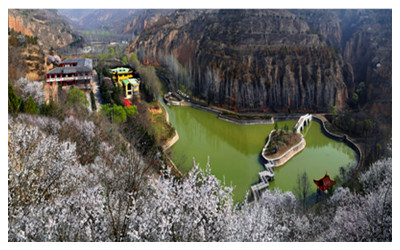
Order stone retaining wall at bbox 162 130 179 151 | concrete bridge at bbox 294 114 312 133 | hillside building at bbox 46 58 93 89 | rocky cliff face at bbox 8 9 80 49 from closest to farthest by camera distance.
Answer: stone retaining wall at bbox 162 130 179 151 < concrete bridge at bbox 294 114 312 133 < hillside building at bbox 46 58 93 89 < rocky cliff face at bbox 8 9 80 49

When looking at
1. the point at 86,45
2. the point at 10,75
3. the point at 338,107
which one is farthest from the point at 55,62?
the point at 338,107

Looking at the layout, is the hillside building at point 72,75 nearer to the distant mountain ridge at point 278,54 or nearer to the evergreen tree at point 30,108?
the evergreen tree at point 30,108

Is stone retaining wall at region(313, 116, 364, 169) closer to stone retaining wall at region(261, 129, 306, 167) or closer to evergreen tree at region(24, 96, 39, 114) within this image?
stone retaining wall at region(261, 129, 306, 167)

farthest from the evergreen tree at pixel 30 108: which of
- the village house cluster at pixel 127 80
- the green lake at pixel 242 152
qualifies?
the village house cluster at pixel 127 80

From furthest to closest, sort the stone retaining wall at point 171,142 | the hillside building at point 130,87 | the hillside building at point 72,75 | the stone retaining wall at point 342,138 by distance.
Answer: the hillside building at point 130,87
the hillside building at point 72,75
the stone retaining wall at point 342,138
the stone retaining wall at point 171,142

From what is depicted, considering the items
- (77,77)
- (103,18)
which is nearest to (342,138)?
(103,18)

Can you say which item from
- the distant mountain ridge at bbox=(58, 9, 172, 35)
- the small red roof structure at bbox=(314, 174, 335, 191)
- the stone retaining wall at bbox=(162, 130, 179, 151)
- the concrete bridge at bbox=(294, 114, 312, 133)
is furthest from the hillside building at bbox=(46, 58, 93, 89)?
the small red roof structure at bbox=(314, 174, 335, 191)

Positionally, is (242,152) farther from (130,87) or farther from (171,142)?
(130,87)

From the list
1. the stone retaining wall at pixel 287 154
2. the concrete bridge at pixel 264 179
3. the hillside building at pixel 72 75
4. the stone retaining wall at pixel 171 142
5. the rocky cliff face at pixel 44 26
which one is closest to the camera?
the concrete bridge at pixel 264 179
